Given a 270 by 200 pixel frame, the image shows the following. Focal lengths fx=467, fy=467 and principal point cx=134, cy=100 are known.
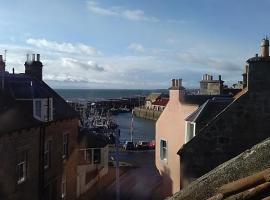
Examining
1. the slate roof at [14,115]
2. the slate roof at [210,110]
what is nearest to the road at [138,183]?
the slate roof at [14,115]

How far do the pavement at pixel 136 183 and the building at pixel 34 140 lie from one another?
13.6 feet

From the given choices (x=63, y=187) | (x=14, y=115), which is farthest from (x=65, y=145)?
(x=14, y=115)

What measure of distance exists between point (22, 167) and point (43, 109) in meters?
3.80

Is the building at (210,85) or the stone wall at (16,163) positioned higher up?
the building at (210,85)

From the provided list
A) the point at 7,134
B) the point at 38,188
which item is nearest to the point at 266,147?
the point at 7,134

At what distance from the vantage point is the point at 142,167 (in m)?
42.4

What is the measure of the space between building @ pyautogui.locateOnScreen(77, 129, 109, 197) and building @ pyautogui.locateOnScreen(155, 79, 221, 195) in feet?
23.9

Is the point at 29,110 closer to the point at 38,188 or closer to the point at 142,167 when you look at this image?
the point at 38,188

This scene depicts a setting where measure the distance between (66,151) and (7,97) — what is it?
722cm

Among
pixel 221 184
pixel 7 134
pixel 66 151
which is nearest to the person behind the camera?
pixel 221 184

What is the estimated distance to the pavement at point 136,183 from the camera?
1264 inches

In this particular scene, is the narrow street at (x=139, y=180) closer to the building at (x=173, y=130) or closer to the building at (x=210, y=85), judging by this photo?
the building at (x=173, y=130)

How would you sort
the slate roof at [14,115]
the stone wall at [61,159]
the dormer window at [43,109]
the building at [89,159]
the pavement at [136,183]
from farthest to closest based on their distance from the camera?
the building at [89,159], the pavement at [136,183], the stone wall at [61,159], the dormer window at [43,109], the slate roof at [14,115]

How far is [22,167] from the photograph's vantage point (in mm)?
21859
